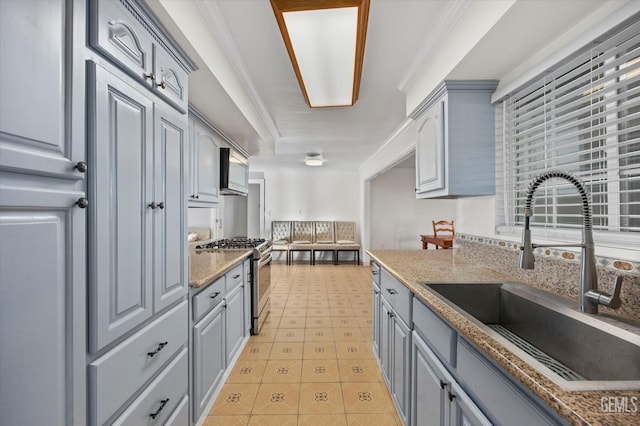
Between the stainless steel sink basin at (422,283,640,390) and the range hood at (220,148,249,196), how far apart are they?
2231 millimetres

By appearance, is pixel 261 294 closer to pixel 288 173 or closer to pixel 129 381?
pixel 129 381

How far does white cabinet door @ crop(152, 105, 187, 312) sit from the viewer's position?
123 cm

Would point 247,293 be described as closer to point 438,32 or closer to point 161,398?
point 161,398

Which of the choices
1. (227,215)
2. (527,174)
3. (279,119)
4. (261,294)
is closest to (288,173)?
(227,215)

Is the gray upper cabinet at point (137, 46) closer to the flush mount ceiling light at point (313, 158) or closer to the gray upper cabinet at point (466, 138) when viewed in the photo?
the gray upper cabinet at point (466, 138)

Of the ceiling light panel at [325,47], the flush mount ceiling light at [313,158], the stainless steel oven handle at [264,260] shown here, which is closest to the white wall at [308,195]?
the flush mount ceiling light at [313,158]

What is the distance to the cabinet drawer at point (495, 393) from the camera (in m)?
0.67

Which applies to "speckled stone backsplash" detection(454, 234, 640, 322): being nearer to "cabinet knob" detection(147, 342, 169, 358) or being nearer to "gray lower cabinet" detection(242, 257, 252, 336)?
"cabinet knob" detection(147, 342, 169, 358)

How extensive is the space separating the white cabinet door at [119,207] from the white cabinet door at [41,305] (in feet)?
0.21

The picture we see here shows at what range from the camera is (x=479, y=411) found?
86cm

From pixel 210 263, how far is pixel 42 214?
1.49m

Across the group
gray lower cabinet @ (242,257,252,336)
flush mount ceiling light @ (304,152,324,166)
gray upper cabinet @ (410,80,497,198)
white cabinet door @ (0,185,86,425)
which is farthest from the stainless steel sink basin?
flush mount ceiling light @ (304,152,324,166)

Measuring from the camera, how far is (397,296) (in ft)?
5.62

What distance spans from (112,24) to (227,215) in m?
6.95
